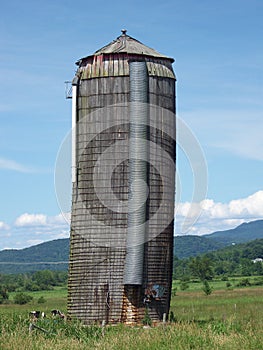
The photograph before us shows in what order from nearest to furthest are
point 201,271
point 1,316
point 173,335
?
point 173,335 → point 1,316 → point 201,271

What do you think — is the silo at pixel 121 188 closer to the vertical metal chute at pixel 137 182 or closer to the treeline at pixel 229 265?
the vertical metal chute at pixel 137 182

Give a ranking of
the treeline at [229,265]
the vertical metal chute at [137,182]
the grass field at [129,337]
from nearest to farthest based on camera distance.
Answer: the grass field at [129,337] < the vertical metal chute at [137,182] < the treeline at [229,265]

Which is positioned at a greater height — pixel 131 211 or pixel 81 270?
pixel 131 211

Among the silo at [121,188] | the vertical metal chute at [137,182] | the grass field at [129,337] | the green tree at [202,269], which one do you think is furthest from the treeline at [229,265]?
the grass field at [129,337]

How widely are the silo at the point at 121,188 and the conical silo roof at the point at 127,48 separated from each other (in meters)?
0.06

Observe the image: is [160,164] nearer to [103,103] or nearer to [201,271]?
[103,103]

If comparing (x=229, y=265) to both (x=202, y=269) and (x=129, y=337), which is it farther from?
(x=129, y=337)

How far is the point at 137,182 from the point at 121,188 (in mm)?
453

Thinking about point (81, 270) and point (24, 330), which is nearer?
point (24, 330)

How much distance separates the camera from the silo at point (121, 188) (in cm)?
2134

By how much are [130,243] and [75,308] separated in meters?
2.47

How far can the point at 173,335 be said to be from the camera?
17.3 meters

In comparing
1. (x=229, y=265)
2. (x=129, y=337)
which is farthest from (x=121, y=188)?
(x=229, y=265)

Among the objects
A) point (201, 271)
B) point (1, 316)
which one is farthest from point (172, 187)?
point (201, 271)
